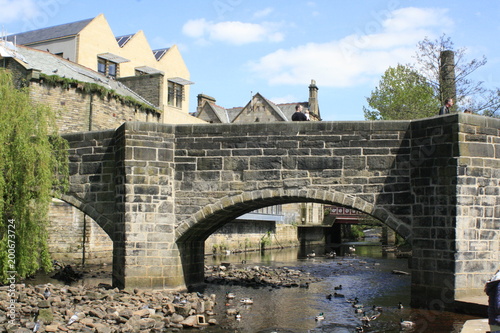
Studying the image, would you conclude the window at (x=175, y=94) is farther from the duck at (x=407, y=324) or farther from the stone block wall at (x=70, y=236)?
the duck at (x=407, y=324)

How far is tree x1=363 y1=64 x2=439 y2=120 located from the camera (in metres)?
27.2

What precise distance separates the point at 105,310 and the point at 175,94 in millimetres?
25550

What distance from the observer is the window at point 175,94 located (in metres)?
35.2

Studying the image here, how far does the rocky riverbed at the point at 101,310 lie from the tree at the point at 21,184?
Answer: 77 cm

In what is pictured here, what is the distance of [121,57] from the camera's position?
33.8 meters

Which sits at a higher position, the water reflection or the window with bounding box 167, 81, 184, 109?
the window with bounding box 167, 81, 184, 109

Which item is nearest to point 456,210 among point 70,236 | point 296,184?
point 296,184

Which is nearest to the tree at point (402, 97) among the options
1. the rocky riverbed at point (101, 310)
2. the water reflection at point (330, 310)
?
the water reflection at point (330, 310)

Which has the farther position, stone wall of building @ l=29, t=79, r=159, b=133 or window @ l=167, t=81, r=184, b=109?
window @ l=167, t=81, r=184, b=109

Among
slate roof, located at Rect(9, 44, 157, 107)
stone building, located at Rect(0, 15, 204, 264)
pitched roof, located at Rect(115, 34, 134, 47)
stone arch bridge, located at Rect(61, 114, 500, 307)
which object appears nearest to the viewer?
stone arch bridge, located at Rect(61, 114, 500, 307)

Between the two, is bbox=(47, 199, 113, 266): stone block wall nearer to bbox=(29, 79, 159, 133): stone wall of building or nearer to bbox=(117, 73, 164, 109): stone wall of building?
bbox=(29, 79, 159, 133): stone wall of building

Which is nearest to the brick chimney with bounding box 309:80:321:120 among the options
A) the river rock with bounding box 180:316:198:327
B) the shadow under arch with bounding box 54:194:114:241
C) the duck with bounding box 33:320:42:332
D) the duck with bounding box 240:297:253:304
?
the shadow under arch with bounding box 54:194:114:241

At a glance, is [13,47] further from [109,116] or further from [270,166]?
[270,166]

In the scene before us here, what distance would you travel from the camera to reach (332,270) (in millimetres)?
22875
